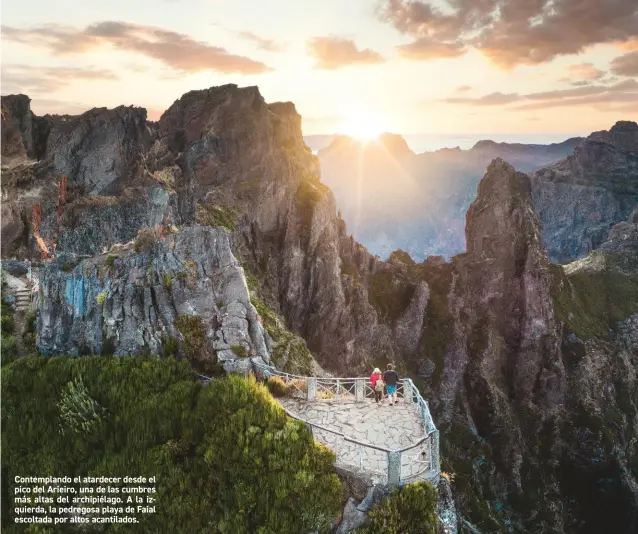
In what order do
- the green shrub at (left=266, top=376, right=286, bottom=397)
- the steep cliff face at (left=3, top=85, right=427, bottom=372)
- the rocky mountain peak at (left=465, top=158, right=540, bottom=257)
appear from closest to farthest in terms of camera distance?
1. the green shrub at (left=266, top=376, right=286, bottom=397)
2. the steep cliff face at (left=3, top=85, right=427, bottom=372)
3. the rocky mountain peak at (left=465, top=158, right=540, bottom=257)

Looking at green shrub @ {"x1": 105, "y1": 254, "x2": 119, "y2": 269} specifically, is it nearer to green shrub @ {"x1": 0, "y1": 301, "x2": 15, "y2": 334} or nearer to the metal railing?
green shrub @ {"x1": 0, "y1": 301, "x2": 15, "y2": 334}

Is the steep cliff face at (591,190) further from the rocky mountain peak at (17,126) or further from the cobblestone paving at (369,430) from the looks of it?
the cobblestone paving at (369,430)

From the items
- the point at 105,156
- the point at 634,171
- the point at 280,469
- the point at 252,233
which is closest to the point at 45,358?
the point at 280,469

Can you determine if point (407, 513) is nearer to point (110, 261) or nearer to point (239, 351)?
point (239, 351)

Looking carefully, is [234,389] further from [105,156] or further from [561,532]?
[561,532]

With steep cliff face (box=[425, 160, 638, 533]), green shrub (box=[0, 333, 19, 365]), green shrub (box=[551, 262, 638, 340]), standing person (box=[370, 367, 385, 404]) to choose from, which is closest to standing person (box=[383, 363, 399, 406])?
standing person (box=[370, 367, 385, 404])

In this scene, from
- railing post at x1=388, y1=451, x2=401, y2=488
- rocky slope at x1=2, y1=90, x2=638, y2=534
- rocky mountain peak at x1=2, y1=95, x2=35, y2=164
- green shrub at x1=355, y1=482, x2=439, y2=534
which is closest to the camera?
green shrub at x1=355, y1=482, x2=439, y2=534

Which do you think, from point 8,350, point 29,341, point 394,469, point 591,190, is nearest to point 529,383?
point 394,469
